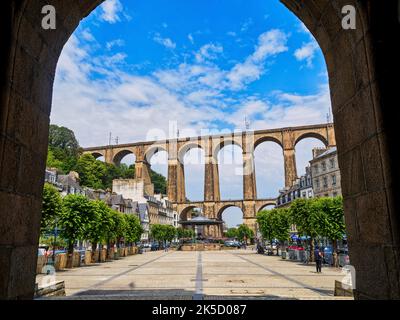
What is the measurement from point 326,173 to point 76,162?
201ft

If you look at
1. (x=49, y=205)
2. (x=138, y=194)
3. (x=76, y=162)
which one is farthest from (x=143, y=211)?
(x=49, y=205)

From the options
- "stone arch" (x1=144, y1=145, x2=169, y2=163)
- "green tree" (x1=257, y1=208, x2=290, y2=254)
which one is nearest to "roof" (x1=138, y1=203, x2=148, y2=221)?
"stone arch" (x1=144, y1=145, x2=169, y2=163)

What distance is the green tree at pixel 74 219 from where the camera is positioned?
2139 centimetres

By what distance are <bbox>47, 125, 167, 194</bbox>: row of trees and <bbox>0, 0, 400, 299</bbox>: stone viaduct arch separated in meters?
70.0

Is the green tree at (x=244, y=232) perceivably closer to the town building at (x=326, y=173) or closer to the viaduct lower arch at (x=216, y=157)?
the viaduct lower arch at (x=216, y=157)

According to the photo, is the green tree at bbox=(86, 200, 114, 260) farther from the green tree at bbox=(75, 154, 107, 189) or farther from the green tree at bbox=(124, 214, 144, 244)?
the green tree at bbox=(75, 154, 107, 189)

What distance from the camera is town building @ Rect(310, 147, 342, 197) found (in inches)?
1564

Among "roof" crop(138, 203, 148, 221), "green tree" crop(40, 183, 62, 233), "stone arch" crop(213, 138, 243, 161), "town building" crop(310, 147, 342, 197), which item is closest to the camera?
"green tree" crop(40, 183, 62, 233)

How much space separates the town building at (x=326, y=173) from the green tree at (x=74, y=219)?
29600 millimetres

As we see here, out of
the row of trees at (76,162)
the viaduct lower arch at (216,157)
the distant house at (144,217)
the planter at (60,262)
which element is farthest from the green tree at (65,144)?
the planter at (60,262)

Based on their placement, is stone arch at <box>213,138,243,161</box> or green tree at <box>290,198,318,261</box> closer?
green tree at <box>290,198,318,261</box>
